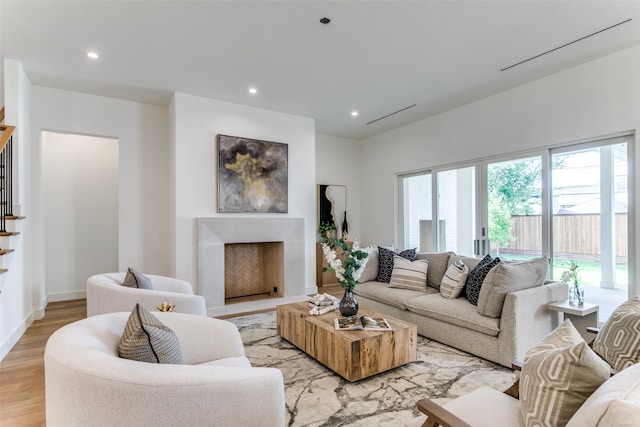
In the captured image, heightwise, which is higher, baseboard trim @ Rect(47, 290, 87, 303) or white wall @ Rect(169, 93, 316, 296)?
white wall @ Rect(169, 93, 316, 296)

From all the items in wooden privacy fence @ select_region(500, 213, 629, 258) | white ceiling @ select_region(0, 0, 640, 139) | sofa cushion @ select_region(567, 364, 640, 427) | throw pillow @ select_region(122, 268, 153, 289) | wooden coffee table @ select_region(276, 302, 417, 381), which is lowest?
wooden coffee table @ select_region(276, 302, 417, 381)

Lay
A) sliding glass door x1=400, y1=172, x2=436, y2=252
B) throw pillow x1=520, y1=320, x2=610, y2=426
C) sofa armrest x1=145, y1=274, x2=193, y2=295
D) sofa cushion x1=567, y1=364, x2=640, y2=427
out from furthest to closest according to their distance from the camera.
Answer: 1. sliding glass door x1=400, y1=172, x2=436, y2=252
2. sofa armrest x1=145, y1=274, x2=193, y2=295
3. throw pillow x1=520, y1=320, x2=610, y2=426
4. sofa cushion x1=567, y1=364, x2=640, y2=427

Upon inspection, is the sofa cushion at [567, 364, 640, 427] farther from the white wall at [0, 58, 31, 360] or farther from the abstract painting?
the abstract painting

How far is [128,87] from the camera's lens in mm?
4145

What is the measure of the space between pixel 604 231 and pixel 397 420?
3.29 m

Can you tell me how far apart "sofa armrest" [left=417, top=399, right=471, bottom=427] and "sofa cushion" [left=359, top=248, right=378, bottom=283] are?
9.82 feet

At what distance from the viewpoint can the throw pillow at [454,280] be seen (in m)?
3.34

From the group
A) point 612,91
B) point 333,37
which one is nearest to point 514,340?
point 612,91

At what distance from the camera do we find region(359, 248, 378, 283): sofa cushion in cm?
421

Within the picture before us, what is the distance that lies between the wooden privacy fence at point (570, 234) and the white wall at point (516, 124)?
45 cm

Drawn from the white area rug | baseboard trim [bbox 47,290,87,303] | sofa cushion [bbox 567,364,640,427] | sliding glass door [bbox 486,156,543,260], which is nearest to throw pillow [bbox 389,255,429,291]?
the white area rug

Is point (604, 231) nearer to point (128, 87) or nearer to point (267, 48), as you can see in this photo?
point (267, 48)

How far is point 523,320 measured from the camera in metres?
2.67

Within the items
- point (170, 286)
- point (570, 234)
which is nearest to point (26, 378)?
point (170, 286)
